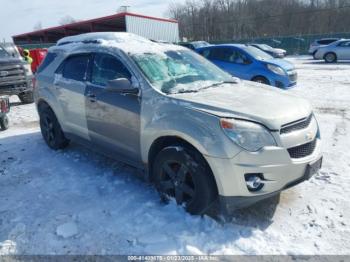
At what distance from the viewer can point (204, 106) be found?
3143mm

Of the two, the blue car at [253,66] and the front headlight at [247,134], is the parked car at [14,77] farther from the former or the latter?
the front headlight at [247,134]

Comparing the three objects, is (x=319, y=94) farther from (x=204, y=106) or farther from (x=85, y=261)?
(x=85, y=261)

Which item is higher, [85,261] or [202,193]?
[202,193]

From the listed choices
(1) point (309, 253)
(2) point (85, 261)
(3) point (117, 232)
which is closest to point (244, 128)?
(1) point (309, 253)

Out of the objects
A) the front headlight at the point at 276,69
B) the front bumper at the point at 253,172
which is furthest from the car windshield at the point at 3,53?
the front bumper at the point at 253,172

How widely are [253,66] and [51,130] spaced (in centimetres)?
651

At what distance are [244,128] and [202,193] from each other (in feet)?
2.54

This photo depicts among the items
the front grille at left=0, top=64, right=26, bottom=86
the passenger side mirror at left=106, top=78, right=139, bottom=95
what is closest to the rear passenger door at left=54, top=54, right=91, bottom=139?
the passenger side mirror at left=106, top=78, right=139, bottom=95

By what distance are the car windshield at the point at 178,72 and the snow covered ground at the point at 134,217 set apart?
1383 mm

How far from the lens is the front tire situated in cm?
312

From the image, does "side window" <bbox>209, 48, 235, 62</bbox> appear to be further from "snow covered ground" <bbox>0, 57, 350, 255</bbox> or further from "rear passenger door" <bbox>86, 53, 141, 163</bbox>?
"rear passenger door" <bbox>86, 53, 141, 163</bbox>

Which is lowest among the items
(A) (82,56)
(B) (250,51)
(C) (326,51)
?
(C) (326,51)

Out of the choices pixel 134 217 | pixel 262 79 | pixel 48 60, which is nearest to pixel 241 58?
pixel 262 79

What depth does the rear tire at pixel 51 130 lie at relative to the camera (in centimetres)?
554
